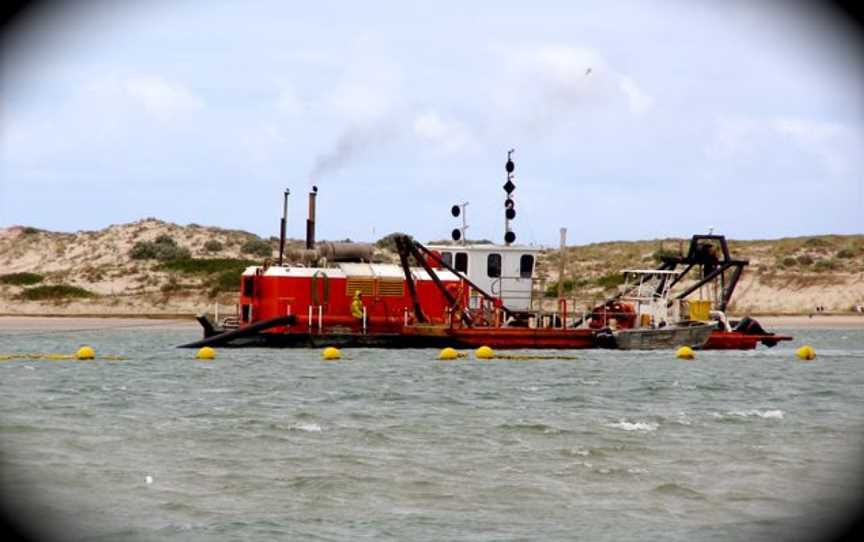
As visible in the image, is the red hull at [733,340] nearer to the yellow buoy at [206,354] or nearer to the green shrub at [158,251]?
the yellow buoy at [206,354]

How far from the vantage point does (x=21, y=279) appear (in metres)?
→ 70.9

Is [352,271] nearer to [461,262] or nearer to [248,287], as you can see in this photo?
[248,287]

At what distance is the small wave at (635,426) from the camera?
22.1 metres

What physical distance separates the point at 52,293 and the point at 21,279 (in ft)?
17.5

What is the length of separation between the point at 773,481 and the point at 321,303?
20.1m

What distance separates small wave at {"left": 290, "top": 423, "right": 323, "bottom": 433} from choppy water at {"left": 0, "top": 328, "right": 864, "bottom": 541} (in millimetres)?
95

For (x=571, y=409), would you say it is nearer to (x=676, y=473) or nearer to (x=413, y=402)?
(x=413, y=402)

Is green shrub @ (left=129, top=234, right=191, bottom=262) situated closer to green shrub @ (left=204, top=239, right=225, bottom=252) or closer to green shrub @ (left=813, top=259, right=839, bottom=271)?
green shrub @ (left=204, top=239, right=225, bottom=252)

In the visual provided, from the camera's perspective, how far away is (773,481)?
17.4 m

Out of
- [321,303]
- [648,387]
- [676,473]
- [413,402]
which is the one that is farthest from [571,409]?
[321,303]

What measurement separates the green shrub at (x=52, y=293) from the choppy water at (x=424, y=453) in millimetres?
34537

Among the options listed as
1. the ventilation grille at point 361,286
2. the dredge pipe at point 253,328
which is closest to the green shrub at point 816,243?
the ventilation grille at point 361,286

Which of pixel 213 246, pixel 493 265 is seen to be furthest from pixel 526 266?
pixel 213 246

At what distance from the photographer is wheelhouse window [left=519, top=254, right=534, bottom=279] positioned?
127 ft
